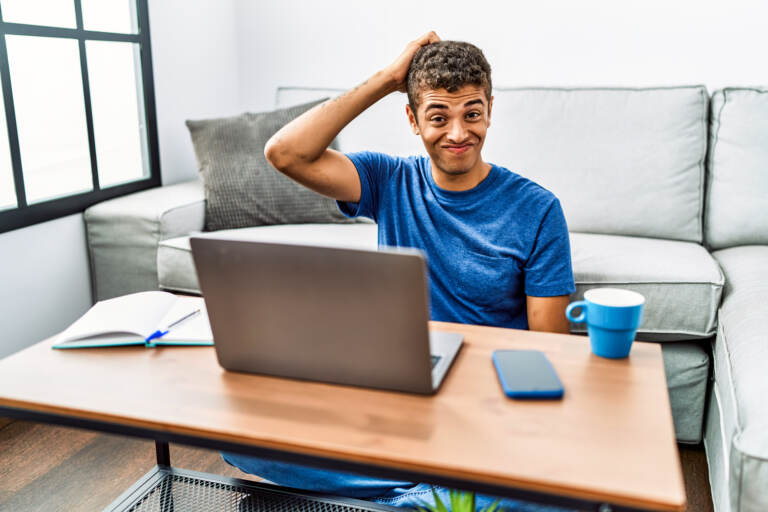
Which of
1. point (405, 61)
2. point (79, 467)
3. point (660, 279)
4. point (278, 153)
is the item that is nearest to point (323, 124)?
point (278, 153)

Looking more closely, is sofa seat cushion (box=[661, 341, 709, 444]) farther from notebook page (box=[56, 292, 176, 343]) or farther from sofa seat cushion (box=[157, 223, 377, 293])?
notebook page (box=[56, 292, 176, 343])

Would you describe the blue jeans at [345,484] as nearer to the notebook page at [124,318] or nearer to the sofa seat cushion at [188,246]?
the notebook page at [124,318]

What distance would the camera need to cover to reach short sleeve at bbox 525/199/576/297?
131 centimetres

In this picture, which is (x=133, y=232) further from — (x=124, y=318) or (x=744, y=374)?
(x=744, y=374)

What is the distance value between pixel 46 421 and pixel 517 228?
0.89 meters

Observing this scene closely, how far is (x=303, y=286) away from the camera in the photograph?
0.83 meters

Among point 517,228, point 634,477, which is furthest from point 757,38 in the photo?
point 634,477

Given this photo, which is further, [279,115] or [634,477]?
[279,115]

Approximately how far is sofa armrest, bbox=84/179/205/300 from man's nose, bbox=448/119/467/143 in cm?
124

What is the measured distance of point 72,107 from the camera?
2.38 metres

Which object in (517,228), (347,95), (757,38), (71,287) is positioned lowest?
(71,287)

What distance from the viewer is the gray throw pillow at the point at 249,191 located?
7.75ft

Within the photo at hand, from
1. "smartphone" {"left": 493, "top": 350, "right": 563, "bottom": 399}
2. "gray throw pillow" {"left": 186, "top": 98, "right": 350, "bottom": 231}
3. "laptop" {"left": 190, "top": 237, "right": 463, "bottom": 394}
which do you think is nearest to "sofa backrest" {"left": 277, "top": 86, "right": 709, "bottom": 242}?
"gray throw pillow" {"left": 186, "top": 98, "right": 350, "bottom": 231}

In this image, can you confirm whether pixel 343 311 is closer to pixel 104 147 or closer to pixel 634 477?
pixel 634 477
